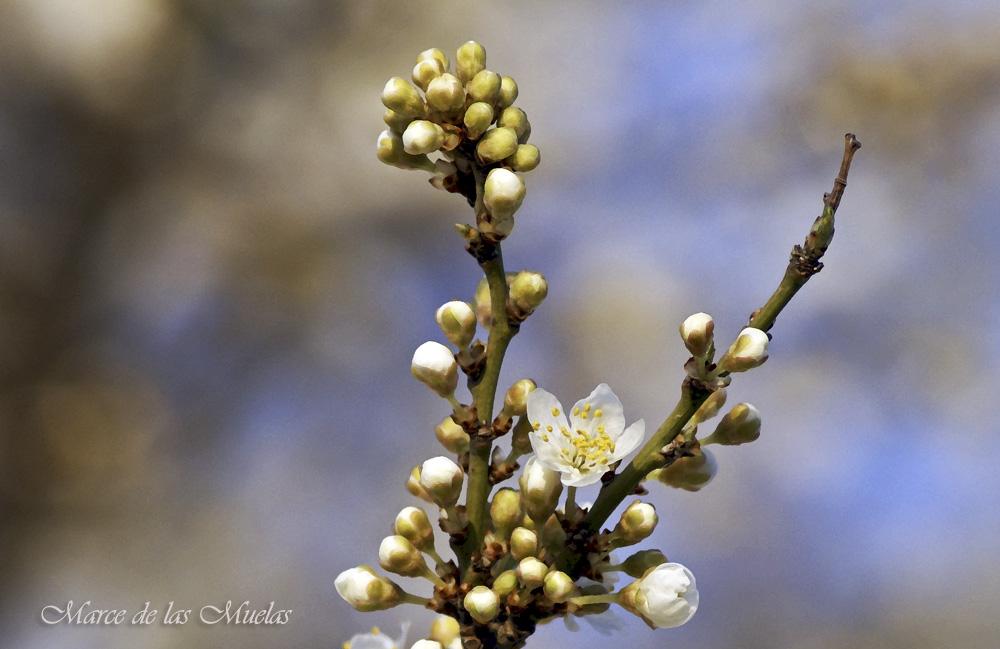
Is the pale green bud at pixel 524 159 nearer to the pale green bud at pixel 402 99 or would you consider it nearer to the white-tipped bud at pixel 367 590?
the pale green bud at pixel 402 99

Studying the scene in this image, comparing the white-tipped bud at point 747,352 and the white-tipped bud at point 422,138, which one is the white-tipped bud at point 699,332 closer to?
the white-tipped bud at point 747,352

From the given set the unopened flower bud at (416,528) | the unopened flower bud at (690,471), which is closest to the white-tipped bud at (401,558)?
the unopened flower bud at (416,528)

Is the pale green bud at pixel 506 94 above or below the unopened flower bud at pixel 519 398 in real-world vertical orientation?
above

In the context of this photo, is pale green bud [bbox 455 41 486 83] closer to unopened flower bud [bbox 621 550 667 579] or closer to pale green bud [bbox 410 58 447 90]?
pale green bud [bbox 410 58 447 90]

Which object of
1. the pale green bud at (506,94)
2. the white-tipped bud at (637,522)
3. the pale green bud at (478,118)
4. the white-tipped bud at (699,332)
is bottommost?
→ the white-tipped bud at (637,522)

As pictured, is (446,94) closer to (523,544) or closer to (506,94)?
(506,94)

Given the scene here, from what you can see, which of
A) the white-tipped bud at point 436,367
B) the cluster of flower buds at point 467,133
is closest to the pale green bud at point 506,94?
the cluster of flower buds at point 467,133

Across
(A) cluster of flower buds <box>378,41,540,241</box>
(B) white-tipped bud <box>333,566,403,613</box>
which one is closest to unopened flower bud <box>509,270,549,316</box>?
(A) cluster of flower buds <box>378,41,540,241</box>
